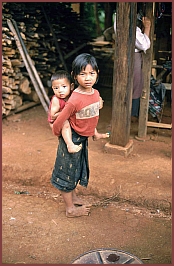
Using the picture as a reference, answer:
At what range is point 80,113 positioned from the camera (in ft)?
9.99

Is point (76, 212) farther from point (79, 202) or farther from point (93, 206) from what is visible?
point (93, 206)

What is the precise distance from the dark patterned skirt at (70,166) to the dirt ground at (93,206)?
19.7 inches

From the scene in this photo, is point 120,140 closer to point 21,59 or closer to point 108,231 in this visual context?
point 108,231

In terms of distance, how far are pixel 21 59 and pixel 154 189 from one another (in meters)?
3.89

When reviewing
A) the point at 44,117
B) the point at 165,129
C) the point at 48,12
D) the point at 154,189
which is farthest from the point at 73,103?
the point at 48,12

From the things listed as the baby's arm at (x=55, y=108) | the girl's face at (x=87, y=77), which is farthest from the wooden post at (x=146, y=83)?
the baby's arm at (x=55, y=108)

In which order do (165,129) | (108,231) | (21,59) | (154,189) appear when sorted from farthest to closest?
(21,59), (165,129), (154,189), (108,231)

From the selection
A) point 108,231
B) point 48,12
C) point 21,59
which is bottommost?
point 108,231

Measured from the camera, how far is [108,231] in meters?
3.50

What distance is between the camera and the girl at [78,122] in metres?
2.90

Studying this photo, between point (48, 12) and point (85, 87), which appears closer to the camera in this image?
point (85, 87)

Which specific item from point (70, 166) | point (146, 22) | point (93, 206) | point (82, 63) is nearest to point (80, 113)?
point (82, 63)

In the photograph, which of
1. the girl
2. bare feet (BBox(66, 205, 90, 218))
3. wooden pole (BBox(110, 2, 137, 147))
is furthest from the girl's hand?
bare feet (BBox(66, 205, 90, 218))

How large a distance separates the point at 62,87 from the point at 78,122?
348 millimetres
